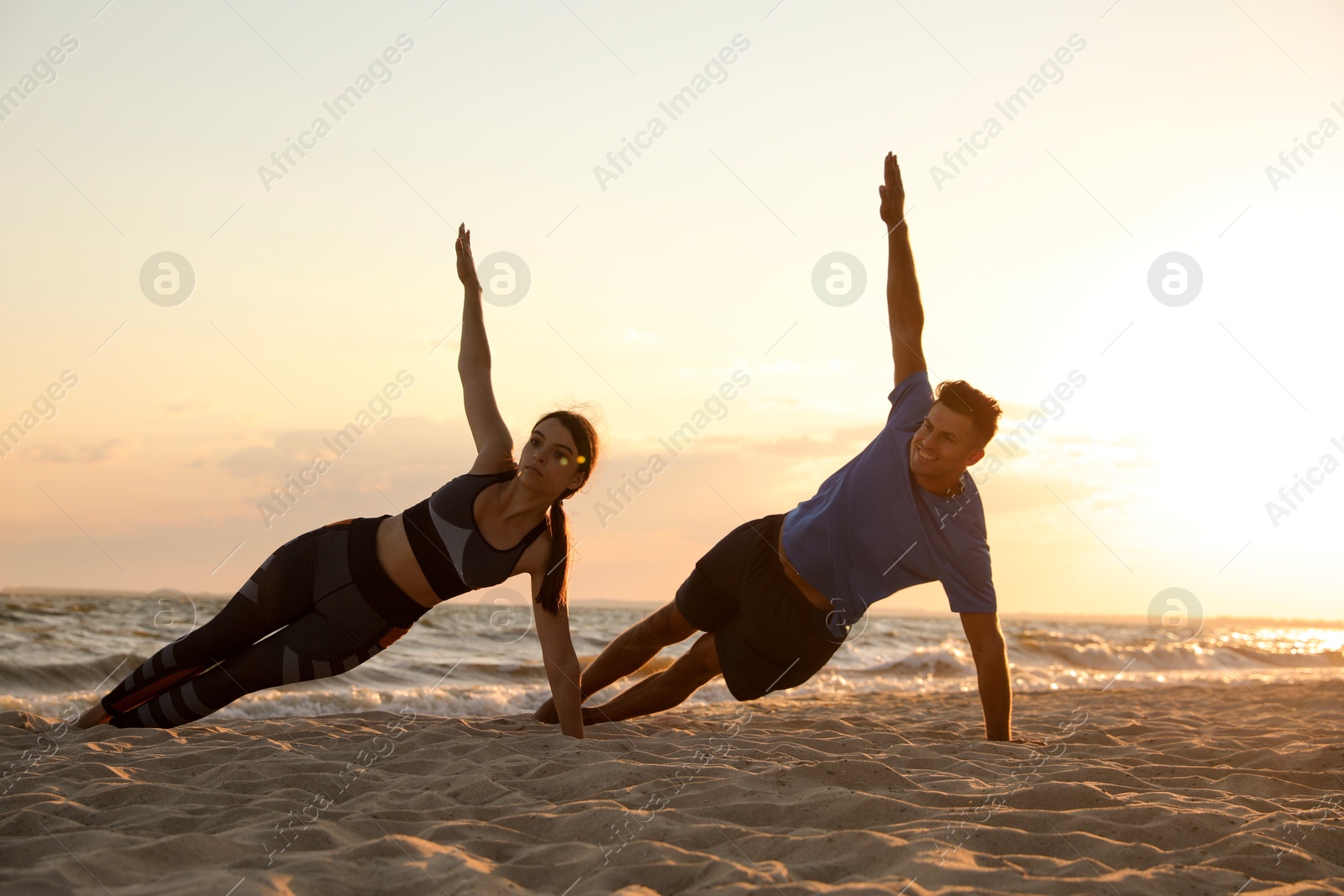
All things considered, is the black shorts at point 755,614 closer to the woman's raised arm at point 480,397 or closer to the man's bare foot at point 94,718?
the woman's raised arm at point 480,397

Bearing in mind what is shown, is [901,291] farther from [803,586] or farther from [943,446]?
[803,586]

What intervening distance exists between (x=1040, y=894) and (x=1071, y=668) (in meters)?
14.2

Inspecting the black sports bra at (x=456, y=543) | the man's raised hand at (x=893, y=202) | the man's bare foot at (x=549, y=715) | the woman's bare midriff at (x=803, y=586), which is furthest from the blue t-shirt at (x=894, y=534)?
the man's bare foot at (x=549, y=715)

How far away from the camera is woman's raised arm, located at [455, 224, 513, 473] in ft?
15.0

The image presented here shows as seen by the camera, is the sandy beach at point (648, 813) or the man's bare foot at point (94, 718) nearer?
the sandy beach at point (648, 813)

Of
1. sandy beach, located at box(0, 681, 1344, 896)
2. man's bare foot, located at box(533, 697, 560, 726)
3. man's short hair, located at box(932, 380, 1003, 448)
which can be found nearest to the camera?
sandy beach, located at box(0, 681, 1344, 896)

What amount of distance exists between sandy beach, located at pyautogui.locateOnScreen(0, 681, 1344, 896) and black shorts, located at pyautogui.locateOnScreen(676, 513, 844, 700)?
15.8 inches

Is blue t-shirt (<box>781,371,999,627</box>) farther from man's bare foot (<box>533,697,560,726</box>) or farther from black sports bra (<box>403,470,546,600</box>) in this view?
man's bare foot (<box>533,697,560,726</box>)

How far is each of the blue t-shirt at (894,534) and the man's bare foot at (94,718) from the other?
359cm

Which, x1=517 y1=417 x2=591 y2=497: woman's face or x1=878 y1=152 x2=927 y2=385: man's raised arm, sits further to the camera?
x1=878 y1=152 x2=927 y2=385: man's raised arm

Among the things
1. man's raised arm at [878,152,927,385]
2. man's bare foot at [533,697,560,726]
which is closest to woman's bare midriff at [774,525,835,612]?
man's raised arm at [878,152,927,385]

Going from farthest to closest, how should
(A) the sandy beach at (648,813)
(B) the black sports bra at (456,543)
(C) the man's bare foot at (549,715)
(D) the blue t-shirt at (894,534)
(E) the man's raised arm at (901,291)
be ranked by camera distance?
1. (C) the man's bare foot at (549,715)
2. (E) the man's raised arm at (901,291)
3. (B) the black sports bra at (456,543)
4. (D) the blue t-shirt at (894,534)
5. (A) the sandy beach at (648,813)

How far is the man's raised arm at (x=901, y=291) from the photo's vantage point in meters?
4.57

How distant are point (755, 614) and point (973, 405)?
1.54m
